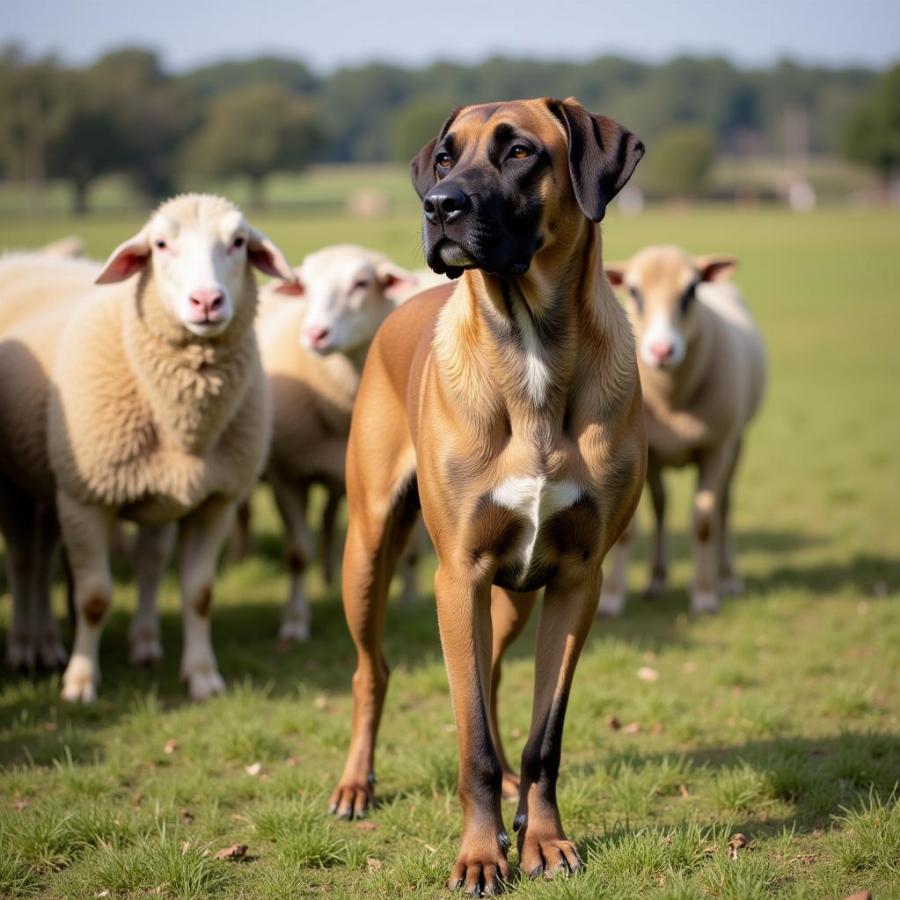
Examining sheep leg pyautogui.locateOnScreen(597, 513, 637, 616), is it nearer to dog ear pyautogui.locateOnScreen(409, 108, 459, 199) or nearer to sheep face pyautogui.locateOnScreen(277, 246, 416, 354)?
sheep face pyautogui.locateOnScreen(277, 246, 416, 354)

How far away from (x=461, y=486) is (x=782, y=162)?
5047 inches

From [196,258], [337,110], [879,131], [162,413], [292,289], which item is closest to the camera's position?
[196,258]

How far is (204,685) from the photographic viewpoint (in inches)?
243

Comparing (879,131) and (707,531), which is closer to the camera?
(707,531)

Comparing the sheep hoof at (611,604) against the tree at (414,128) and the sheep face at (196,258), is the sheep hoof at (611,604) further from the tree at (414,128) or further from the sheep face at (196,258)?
the tree at (414,128)

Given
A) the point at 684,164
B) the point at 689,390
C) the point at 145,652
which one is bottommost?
the point at 684,164

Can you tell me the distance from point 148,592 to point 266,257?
78.4 inches

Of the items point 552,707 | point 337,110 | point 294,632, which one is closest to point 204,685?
point 294,632

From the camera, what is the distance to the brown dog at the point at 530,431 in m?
3.61

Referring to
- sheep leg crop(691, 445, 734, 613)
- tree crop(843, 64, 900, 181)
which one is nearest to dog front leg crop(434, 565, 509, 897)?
sheep leg crop(691, 445, 734, 613)

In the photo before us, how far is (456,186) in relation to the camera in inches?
Result: 135

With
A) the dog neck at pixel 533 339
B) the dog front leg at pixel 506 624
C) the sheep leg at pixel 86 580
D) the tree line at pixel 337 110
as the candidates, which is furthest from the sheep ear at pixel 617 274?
the tree line at pixel 337 110

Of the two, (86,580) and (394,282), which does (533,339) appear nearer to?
(86,580)

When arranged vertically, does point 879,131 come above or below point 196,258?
below
